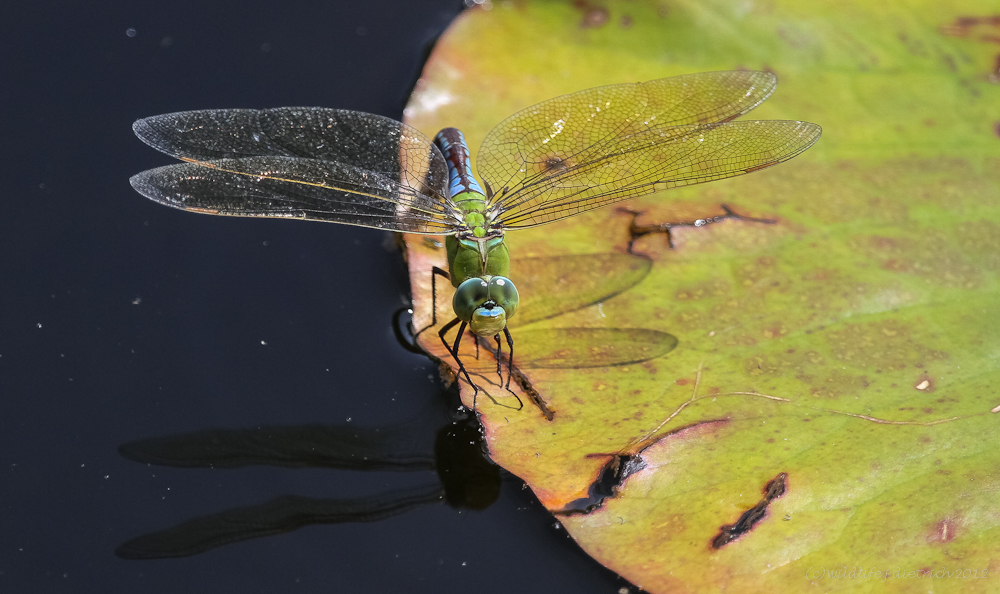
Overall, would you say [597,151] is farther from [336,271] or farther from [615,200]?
[336,271]

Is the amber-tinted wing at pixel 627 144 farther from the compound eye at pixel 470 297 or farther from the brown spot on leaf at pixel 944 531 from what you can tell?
the brown spot on leaf at pixel 944 531

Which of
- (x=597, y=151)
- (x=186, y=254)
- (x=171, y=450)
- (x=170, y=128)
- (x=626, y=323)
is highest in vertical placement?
(x=170, y=128)

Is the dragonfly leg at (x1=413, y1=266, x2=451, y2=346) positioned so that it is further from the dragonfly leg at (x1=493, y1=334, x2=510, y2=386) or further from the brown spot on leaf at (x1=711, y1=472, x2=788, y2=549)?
the brown spot on leaf at (x1=711, y1=472, x2=788, y2=549)

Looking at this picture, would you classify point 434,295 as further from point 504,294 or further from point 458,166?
point 458,166

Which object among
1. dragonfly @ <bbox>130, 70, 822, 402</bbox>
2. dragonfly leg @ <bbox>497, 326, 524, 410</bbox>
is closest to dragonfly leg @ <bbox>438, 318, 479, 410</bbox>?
dragonfly @ <bbox>130, 70, 822, 402</bbox>

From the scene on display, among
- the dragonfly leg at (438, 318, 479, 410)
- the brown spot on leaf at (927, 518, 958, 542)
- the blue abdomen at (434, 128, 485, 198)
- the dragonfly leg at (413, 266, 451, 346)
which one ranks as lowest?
the brown spot on leaf at (927, 518, 958, 542)

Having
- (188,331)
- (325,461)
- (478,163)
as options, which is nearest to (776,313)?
(478,163)

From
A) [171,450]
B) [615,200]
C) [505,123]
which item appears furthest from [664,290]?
[171,450]

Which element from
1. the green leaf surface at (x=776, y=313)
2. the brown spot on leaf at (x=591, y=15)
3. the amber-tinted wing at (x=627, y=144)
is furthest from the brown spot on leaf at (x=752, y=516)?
the brown spot on leaf at (x=591, y=15)
